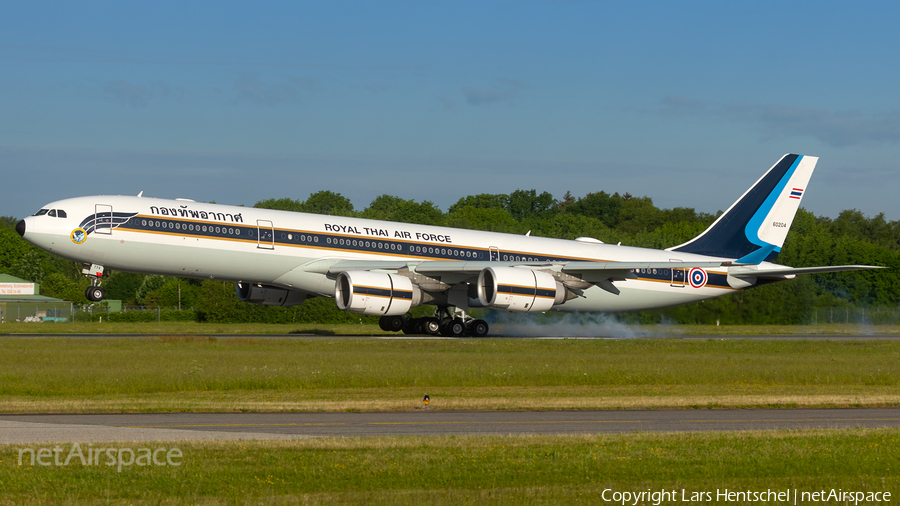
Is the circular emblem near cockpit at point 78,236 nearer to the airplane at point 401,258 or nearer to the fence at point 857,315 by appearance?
the airplane at point 401,258

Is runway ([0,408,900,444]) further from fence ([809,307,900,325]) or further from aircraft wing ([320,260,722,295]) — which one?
fence ([809,307,900,325])

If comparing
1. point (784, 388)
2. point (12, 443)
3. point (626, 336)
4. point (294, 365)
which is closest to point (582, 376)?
point (784, 388)

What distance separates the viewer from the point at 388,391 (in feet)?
69.9

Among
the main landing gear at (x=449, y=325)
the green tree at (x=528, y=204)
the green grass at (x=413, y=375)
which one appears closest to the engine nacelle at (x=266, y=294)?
the main landing gear at (x=449, y=325)

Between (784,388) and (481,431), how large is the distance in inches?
463

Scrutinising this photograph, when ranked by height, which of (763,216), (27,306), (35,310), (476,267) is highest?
(763,216)

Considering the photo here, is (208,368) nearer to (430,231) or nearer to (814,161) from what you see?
(430,231)

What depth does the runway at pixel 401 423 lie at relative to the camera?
542 inches

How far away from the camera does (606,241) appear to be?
3706 inches

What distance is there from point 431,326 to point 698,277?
13.7 metres

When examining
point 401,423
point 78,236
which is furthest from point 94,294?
point 401,423

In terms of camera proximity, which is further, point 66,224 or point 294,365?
point 66,224
